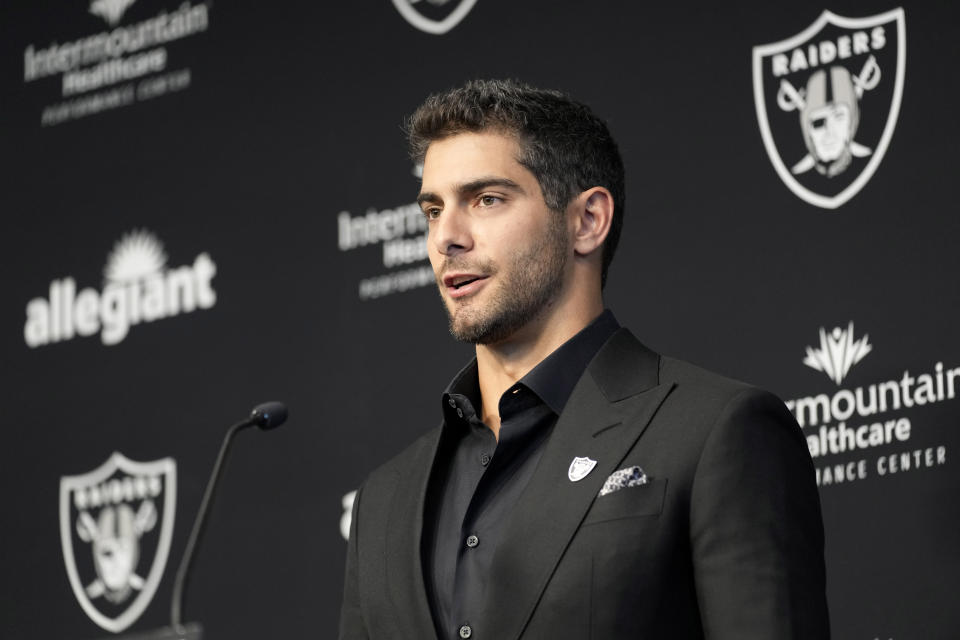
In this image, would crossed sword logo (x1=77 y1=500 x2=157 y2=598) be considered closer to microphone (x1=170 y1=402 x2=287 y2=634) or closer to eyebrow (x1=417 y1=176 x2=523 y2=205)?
microphone (x1=170 y1=402 x2=287 y2=634)

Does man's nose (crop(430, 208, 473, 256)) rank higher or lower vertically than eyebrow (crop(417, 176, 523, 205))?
lower

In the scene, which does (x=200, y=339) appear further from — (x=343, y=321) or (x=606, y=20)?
(x=606, y=20)

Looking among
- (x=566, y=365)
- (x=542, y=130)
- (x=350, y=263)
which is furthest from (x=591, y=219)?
(x=350, y=263)

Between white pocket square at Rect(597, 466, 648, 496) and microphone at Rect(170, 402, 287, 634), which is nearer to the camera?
white pocket square at Rect(597, 466, 648, 496)

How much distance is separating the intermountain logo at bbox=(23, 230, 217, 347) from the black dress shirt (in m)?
2.14

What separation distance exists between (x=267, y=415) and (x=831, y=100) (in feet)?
4.70

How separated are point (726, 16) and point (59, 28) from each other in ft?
8.13

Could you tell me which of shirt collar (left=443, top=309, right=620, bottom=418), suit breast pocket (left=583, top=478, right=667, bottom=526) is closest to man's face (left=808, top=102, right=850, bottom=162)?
shirt collar (left=443, top=309, right=620, bottom=418)

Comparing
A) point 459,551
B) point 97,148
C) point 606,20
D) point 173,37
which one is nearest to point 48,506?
point 97,148

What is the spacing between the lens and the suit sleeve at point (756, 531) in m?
2.27

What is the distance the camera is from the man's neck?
2719 mm

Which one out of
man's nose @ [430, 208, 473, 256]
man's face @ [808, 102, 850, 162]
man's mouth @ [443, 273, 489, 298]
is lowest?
man's mouth @ [443, 273, 489, 298]

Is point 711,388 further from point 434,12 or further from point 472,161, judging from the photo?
point 434,12

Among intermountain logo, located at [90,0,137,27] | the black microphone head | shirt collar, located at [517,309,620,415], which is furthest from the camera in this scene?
intermountain logo, located at [90,0,137,27]
